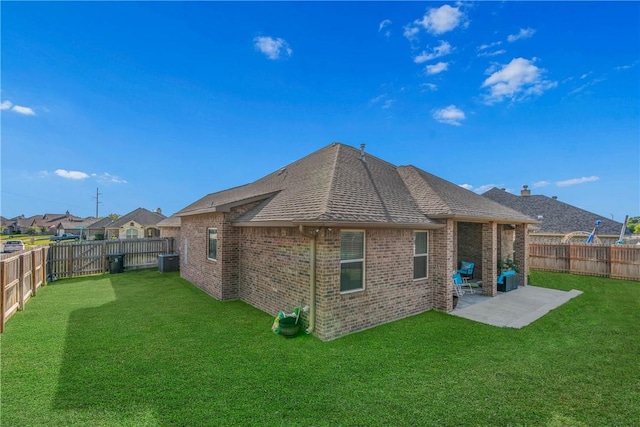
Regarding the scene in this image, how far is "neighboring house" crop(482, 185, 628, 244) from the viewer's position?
73.4 feet

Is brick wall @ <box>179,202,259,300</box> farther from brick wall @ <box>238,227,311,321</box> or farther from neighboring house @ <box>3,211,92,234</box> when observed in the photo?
neighboring house @ <box>3,211,92,234</box>

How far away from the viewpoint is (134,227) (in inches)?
1528

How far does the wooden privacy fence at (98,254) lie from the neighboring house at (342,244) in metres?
6.24

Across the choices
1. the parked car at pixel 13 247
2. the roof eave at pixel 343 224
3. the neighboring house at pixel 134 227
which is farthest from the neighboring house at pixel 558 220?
the parked car at pixel 13 247

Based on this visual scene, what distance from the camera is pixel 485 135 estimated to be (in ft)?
57.8

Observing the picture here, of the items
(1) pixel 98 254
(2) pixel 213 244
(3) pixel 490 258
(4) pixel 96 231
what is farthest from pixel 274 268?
(4) pixel 96 231

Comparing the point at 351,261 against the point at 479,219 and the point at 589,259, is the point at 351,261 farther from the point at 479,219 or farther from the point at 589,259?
the point at 589,259

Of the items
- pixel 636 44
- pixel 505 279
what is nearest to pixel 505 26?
pixel 636 44

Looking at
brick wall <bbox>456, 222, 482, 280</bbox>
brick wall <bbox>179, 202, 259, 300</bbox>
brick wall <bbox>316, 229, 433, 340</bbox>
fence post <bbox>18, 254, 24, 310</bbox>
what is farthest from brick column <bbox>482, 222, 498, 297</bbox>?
fence post <bbox>18, 254, 24, 310</bbox>

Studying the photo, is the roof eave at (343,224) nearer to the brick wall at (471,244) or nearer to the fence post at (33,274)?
the brick wall at (471,244)

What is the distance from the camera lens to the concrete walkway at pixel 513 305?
780 cm

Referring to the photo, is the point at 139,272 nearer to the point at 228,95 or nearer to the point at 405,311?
the point at 228,95

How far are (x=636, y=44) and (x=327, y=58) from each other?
39.5 ft

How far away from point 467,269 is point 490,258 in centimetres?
163
